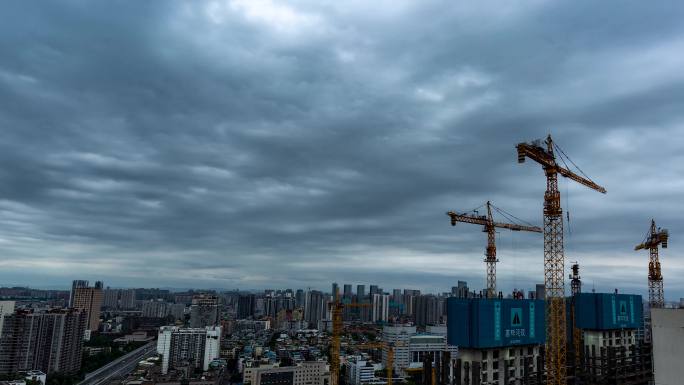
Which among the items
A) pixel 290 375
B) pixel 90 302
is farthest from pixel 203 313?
pixel 290 375

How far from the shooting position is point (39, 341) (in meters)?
87.4

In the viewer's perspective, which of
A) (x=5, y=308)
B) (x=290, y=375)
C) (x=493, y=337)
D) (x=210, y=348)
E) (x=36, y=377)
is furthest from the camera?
(x=210, y=348)

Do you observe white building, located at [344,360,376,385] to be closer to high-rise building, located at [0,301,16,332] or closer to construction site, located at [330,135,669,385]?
construction site, located at [330,135,669,385]

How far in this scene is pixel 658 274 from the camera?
68.6 m

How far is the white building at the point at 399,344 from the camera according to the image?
112 meters

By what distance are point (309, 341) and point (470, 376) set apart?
399 ft

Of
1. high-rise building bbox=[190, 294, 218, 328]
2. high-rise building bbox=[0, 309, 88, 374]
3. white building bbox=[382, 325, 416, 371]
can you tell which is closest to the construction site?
white building bbox=[382, 325, 416, 371]

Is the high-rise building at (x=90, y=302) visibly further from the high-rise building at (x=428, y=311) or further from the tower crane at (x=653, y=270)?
the tower crane at (x=653, y=270)

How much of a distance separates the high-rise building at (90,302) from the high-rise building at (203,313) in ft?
110

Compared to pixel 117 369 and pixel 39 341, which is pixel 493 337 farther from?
pixel 117 369

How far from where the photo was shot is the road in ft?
292

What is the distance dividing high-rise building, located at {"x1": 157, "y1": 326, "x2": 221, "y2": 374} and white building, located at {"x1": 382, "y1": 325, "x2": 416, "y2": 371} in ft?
131

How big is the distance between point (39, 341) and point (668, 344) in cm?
10230

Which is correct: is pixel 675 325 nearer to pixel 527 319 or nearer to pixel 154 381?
pixel 527 319
